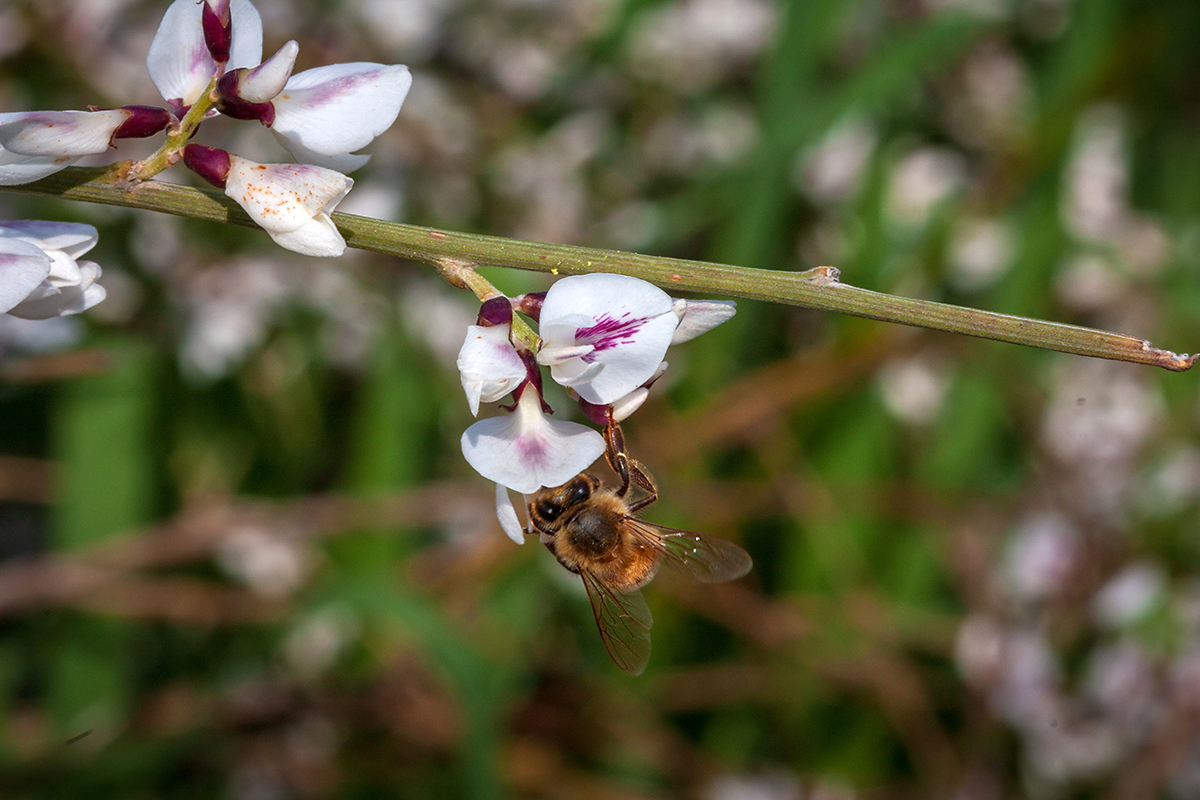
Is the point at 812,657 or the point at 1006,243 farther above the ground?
the point at 1006,243

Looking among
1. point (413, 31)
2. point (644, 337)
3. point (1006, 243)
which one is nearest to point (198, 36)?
point (644, 337)

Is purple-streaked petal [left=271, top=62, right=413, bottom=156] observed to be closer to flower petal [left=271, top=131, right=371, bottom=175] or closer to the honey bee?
flower petal [left=271, top=131, right=371, bottom=175]

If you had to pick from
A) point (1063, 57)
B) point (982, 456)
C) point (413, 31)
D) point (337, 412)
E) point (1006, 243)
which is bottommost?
point (337, 412)

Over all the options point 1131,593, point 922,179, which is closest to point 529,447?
point 1131,593

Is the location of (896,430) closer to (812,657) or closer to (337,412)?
(812,657)

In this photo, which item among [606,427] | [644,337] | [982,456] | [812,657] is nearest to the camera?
[644,337]

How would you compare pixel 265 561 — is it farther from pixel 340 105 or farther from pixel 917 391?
pixel 340 105

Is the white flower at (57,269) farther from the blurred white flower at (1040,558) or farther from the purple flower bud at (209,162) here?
the blurred white flower at (1040,558)

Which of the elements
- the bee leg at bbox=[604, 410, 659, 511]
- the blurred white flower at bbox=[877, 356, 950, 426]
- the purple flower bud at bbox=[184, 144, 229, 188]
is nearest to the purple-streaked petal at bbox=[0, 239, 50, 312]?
the purple flower bud at bbox=[184, 144, 229, 188]
